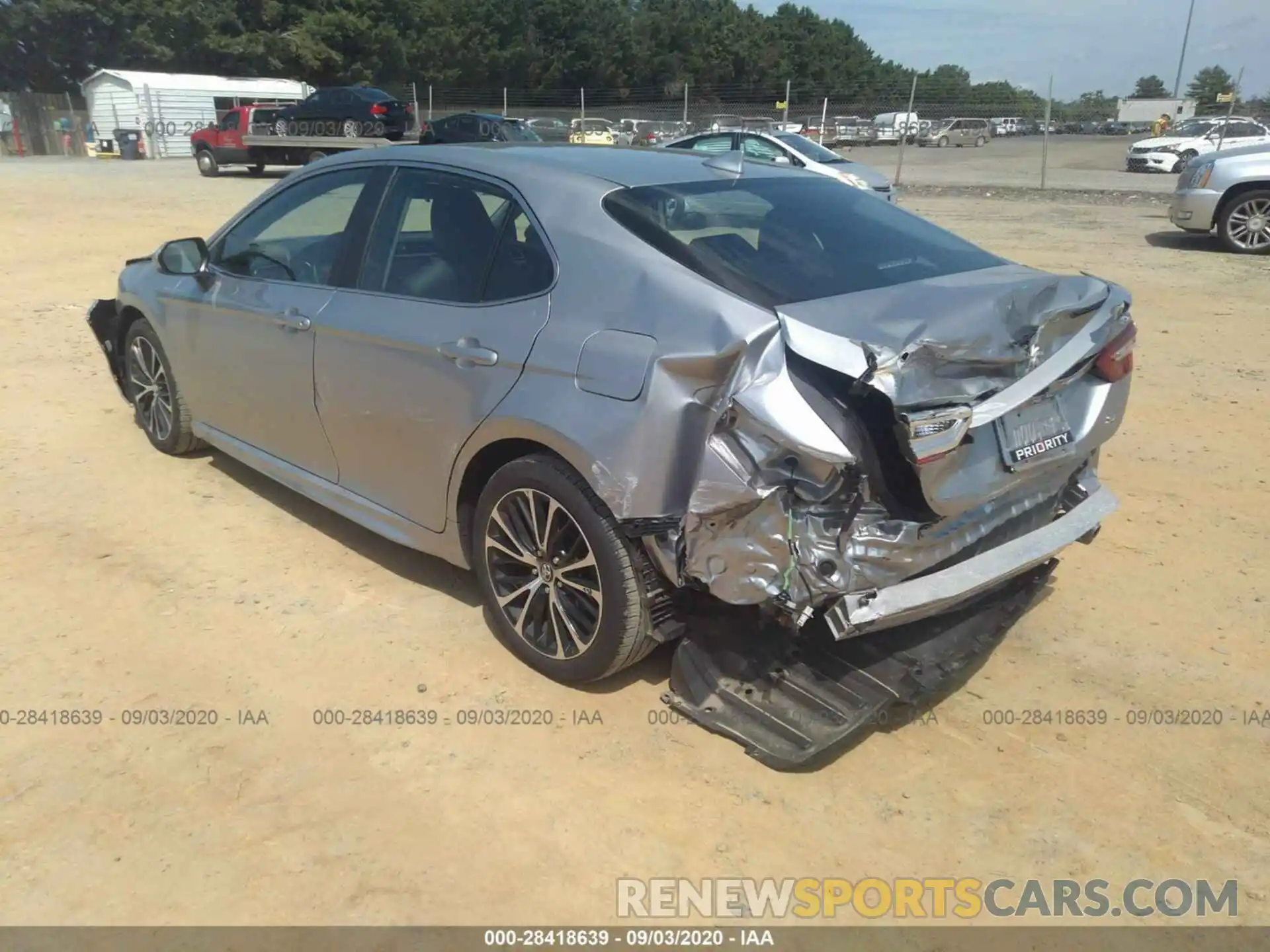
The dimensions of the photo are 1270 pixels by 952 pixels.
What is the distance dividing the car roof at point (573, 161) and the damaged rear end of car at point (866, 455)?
17 centimetres

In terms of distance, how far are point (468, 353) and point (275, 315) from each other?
128cm

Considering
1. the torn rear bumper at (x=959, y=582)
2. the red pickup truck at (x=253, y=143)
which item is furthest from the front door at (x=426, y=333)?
the red pickup truck at (x=253, y=143)

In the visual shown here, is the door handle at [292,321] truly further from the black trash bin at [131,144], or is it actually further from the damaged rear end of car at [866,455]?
the black trash bin at [131,144]

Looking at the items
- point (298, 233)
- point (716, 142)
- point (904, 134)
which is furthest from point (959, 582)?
point (904, 134)

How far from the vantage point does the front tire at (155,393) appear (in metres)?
5.23

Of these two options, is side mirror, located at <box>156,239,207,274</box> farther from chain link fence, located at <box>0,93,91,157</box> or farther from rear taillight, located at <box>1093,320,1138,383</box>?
chain link fence, located at <box>0,93,91,157</box>

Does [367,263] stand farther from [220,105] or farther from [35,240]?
[220,105]

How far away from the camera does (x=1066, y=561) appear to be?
4.38 m

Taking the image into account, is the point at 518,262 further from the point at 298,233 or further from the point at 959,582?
the point at 959,582

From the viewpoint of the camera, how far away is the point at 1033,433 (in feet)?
10.0

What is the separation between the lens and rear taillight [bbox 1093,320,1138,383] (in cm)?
331

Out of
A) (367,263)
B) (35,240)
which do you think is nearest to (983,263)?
(367,263)

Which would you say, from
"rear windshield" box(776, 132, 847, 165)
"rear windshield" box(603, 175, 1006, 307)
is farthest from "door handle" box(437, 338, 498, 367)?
"rear windshield" box(776, 132, 847, 165)

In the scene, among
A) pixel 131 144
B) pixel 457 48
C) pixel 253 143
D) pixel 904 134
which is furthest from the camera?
pixel 457 48
